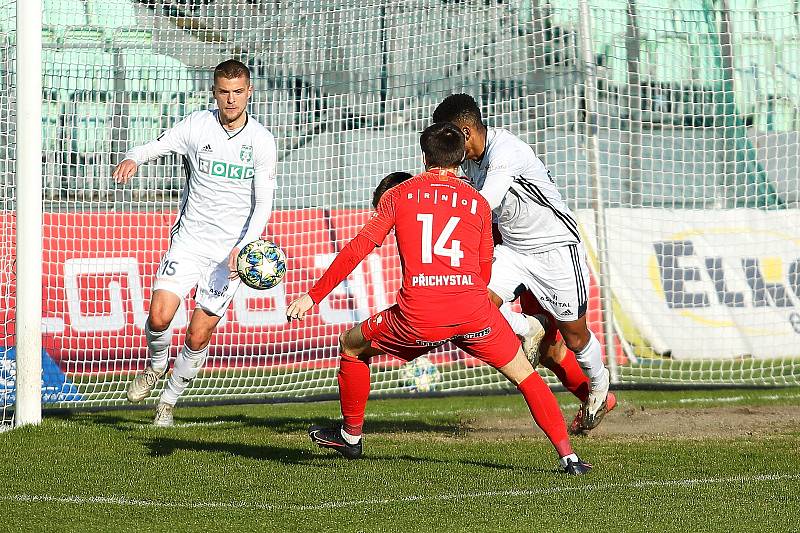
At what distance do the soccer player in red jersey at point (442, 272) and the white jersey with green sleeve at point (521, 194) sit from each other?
0.74 m

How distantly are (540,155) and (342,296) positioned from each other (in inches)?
102

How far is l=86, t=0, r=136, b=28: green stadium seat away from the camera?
34.5 feet

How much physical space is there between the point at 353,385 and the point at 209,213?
2308 millimetres

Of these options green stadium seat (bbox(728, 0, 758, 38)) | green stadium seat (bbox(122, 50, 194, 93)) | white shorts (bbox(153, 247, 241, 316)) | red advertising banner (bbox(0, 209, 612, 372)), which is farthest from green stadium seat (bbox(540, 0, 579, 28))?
white shorts (bbox(153, 247, 241, 316))

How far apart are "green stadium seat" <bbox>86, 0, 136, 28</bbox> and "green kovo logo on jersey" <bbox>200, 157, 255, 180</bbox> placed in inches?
116

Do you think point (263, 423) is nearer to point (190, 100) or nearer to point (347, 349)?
point (347, 349)

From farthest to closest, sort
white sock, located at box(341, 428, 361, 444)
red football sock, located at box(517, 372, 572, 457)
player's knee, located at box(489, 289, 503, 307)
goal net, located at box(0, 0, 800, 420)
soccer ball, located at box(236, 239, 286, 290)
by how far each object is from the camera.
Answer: goal net, located at box(0, 0, 800, 420) < player's knee, located at box(489, 289, 503, 307) < soccer ball, located at box(236, 239, 286, 290) < white sock, located at box(341, 428, 361, 444) < red football sock, located at box(517, 372, 572, 457)

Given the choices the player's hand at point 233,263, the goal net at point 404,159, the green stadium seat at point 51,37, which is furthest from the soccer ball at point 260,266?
the green stadium seat at point 51,37

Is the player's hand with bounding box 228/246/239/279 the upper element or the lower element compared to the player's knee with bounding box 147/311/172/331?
upper

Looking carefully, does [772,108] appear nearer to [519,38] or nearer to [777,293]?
[777,293]

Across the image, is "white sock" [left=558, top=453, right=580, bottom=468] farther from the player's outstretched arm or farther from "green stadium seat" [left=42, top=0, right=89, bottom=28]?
"green stadium seat" [left=42, top=0, right=89, bottom=28]

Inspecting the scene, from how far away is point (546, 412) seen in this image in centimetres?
639

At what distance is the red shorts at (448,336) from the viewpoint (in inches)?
246

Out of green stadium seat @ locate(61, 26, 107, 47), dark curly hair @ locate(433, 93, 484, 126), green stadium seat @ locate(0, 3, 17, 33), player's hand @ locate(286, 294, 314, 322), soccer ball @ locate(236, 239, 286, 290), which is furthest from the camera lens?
green stadium seat @ locate(61, 26, 107, 47)
